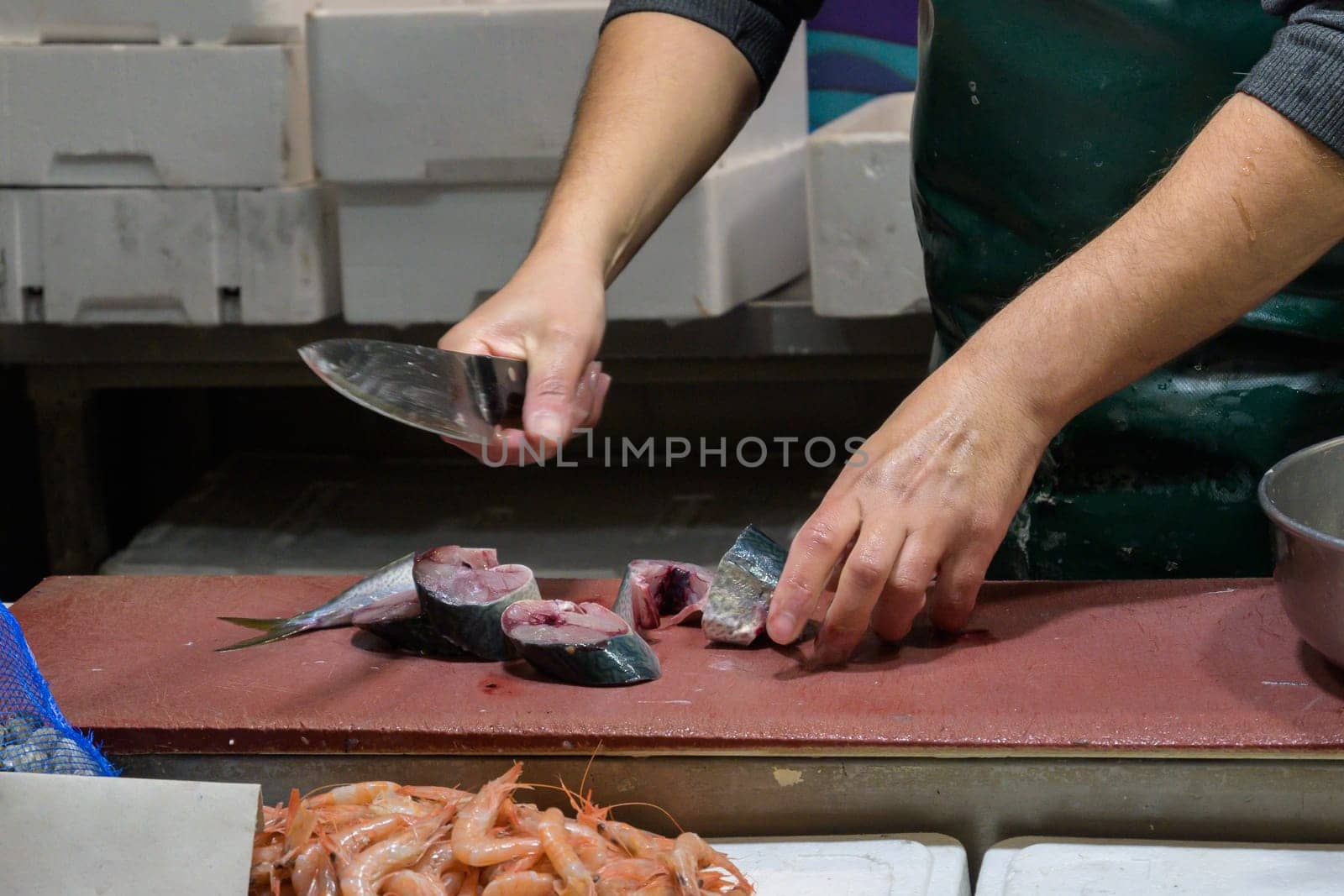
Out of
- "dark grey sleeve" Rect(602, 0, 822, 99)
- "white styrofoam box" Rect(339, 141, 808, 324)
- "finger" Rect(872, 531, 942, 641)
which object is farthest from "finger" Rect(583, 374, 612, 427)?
"white styrofoam box" Rect(339, 141, 808, 324)

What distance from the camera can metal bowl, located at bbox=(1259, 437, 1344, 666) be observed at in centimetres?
Answer: 126

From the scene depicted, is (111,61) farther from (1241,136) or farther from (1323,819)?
(1323,819)

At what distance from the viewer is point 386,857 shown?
3.77 feet

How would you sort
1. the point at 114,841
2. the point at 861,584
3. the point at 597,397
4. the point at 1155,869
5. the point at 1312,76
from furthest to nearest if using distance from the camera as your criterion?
the point at 597,397 → the point at 861,584 → the point at 1312,76 → the point at 1155,869 → the point at 114,841

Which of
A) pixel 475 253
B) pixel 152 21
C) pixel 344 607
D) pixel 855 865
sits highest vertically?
pixel 152 21

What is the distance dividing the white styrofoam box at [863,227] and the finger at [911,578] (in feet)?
4.38

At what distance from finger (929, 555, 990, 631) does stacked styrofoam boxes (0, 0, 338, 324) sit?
169 cm

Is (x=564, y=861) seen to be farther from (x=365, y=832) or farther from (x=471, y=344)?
(x=471, y=344)

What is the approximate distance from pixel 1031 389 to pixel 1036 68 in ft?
1.89

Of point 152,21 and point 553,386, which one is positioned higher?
point 152,21

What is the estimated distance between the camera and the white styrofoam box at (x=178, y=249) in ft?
9.14

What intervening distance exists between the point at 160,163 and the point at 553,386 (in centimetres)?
148

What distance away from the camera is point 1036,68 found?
1.85m

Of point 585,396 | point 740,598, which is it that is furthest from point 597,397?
point 740,598
